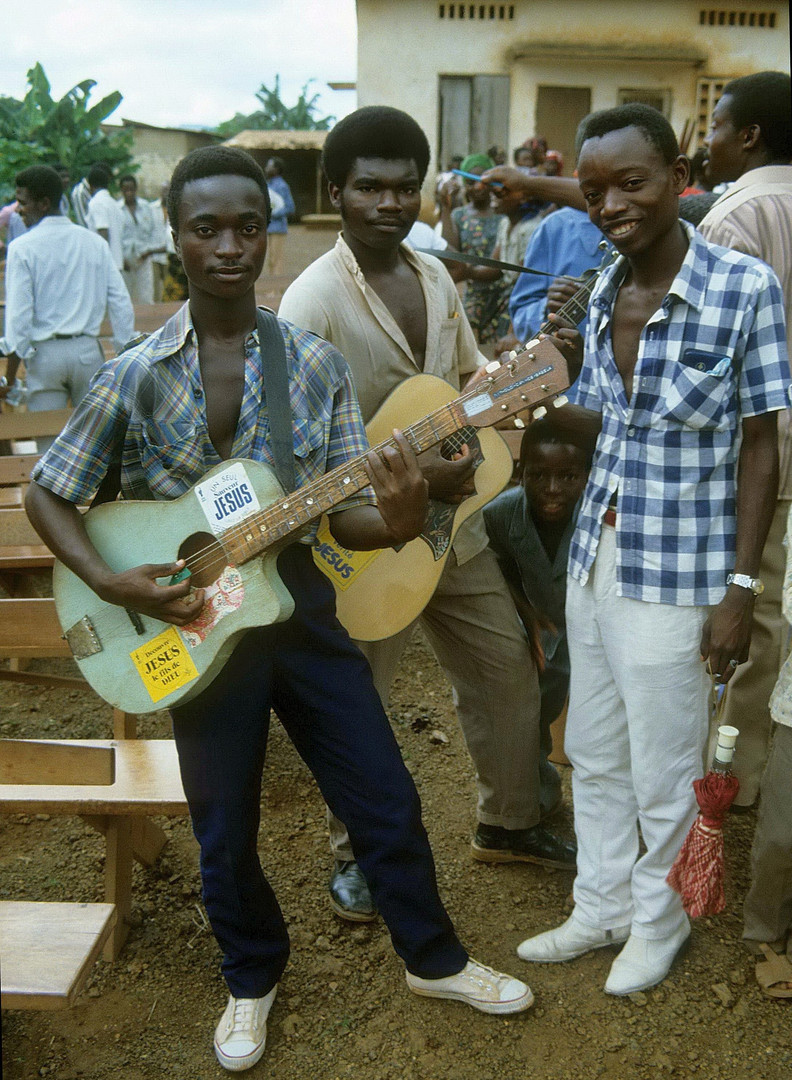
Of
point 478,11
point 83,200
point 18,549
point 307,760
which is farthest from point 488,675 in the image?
point 478,11

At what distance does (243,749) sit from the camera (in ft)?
7.56

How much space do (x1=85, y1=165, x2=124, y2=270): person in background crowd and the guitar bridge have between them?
10.6m

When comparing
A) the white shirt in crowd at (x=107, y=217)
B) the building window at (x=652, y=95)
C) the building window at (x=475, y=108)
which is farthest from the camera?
the building window at (x=652, y=95)

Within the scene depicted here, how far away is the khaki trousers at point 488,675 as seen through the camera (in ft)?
9.89

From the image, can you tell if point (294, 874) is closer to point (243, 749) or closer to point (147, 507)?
point (243, 749)

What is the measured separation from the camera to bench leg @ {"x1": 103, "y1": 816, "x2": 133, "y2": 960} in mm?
2861

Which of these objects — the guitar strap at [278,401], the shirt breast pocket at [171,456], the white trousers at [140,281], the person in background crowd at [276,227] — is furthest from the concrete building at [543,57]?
the shirt breast pocket at [171,456]

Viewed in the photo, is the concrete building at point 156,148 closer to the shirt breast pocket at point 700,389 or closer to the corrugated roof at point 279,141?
the corrugated roof at point 279,141

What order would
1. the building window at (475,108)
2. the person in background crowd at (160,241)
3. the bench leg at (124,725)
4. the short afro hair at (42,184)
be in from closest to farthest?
1. the bench leg at (124,725)
2. the short afro hair at (42,184)
3. the person in background crowd at (160,241)
4. the building window at (475,108)

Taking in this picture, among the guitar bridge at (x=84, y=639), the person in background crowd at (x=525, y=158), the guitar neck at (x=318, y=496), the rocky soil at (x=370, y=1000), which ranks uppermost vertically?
the person in background crowd at (x=525, y=158)

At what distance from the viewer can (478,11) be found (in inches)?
624

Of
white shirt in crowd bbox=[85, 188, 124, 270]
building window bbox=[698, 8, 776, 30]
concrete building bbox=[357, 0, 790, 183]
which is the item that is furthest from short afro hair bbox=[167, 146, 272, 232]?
building window bbox=[698, 8, 776, 30]

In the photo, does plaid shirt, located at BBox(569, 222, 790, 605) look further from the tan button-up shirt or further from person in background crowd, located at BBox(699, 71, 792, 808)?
person in background crowd, located at BBox(699, 71, 792, 808)

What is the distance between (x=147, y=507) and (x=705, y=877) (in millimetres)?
1607
